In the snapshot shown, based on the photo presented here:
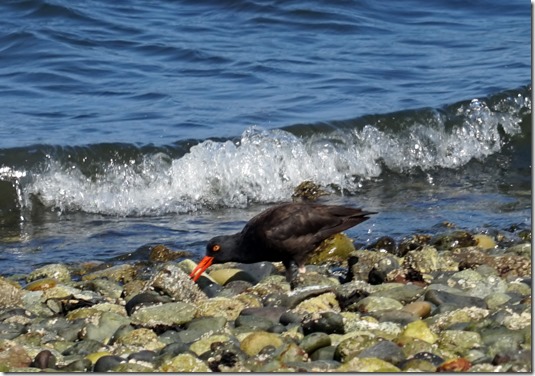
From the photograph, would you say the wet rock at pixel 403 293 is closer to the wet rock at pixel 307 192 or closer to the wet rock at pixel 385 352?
the wet rock at pixel 385 352

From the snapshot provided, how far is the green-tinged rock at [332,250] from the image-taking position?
7.64 m

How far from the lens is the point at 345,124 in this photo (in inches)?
457

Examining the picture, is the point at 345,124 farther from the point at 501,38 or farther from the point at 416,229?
the point at 501,38

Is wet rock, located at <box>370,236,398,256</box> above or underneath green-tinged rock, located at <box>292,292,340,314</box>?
underneath

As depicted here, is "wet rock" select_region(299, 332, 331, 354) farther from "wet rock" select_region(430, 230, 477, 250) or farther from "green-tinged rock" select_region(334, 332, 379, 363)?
"wet rock" select_region(430, 230, 477, 250)

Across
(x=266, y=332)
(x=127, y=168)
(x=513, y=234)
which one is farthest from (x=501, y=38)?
(x=266, y=332)

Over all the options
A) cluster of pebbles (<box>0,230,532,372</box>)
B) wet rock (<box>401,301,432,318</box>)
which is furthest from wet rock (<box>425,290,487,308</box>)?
wet rock (<box>401,301,432,318</box>)

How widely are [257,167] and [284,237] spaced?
11.7 ft

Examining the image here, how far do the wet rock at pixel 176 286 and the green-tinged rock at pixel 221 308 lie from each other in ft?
0.75

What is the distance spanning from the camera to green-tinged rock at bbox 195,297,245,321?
5921 millimetres

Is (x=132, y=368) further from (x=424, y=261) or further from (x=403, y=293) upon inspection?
(x=424, y=261)

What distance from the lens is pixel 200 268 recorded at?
23.2ft

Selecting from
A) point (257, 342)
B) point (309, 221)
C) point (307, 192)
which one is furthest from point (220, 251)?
point (307, 192)

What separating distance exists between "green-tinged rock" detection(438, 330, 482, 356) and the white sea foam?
16.1 ft
